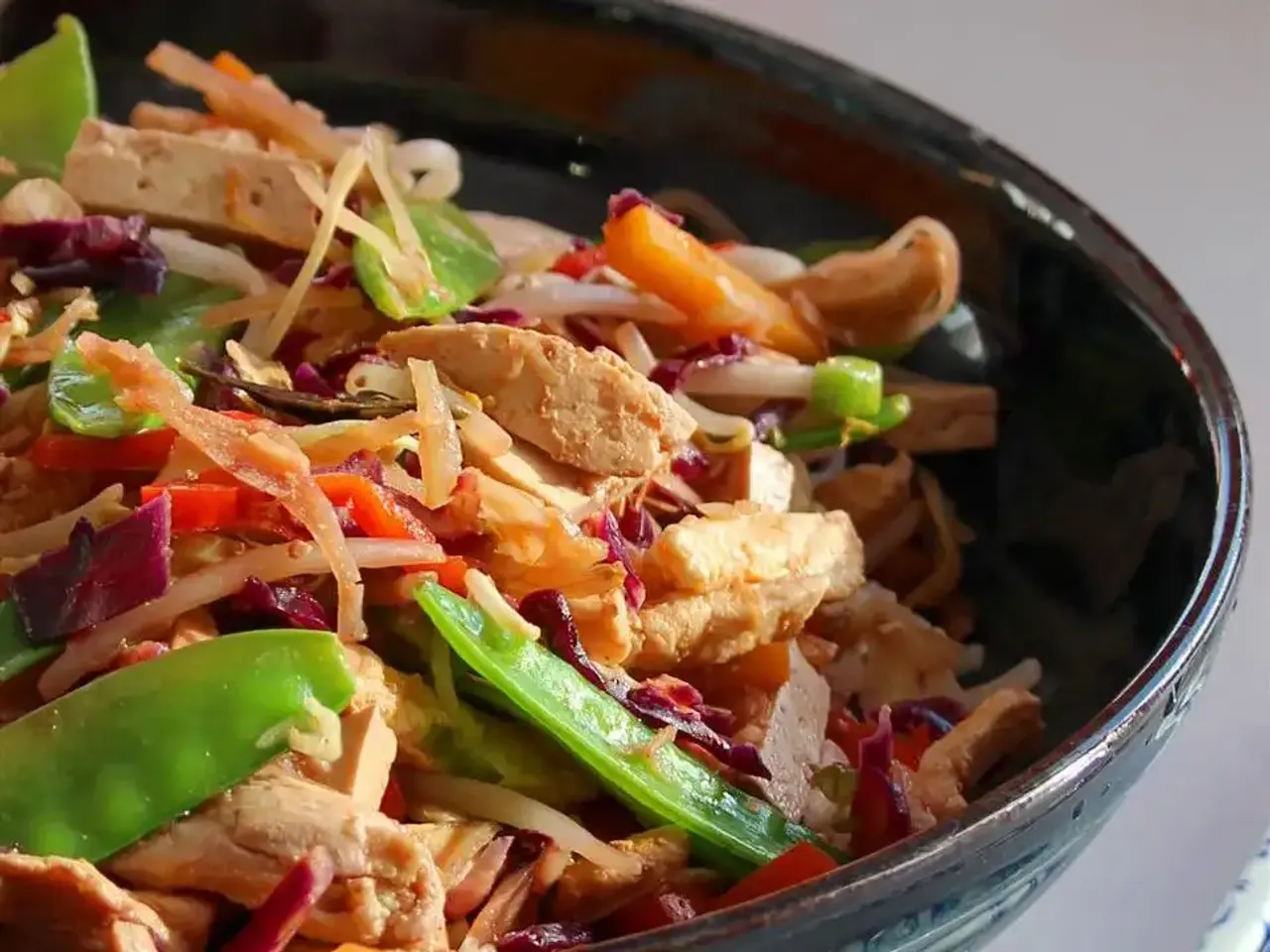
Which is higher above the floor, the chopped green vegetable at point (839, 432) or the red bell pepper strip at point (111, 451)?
the chopped green vegetable at point (839, 432)

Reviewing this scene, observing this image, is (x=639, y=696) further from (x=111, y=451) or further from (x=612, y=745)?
(x=111, y=451)

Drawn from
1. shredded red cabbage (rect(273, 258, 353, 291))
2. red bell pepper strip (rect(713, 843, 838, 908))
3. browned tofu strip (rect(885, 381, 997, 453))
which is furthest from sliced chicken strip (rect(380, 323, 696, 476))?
browned tofu strip (rect(885, 381, 997, 453))

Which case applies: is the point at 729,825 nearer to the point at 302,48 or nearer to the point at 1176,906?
the point at 1176,906

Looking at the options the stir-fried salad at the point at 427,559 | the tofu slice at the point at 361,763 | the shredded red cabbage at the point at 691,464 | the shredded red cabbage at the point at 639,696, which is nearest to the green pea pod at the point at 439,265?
the stir-fried salad at the point at 427,559

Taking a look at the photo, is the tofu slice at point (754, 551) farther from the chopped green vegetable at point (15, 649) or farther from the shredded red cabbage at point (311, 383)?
the chopped green vegetable at point (15, 649)

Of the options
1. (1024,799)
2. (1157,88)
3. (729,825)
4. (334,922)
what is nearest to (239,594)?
(334,922)

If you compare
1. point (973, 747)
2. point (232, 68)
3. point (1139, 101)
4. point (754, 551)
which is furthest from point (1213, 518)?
point (1139, 101)
